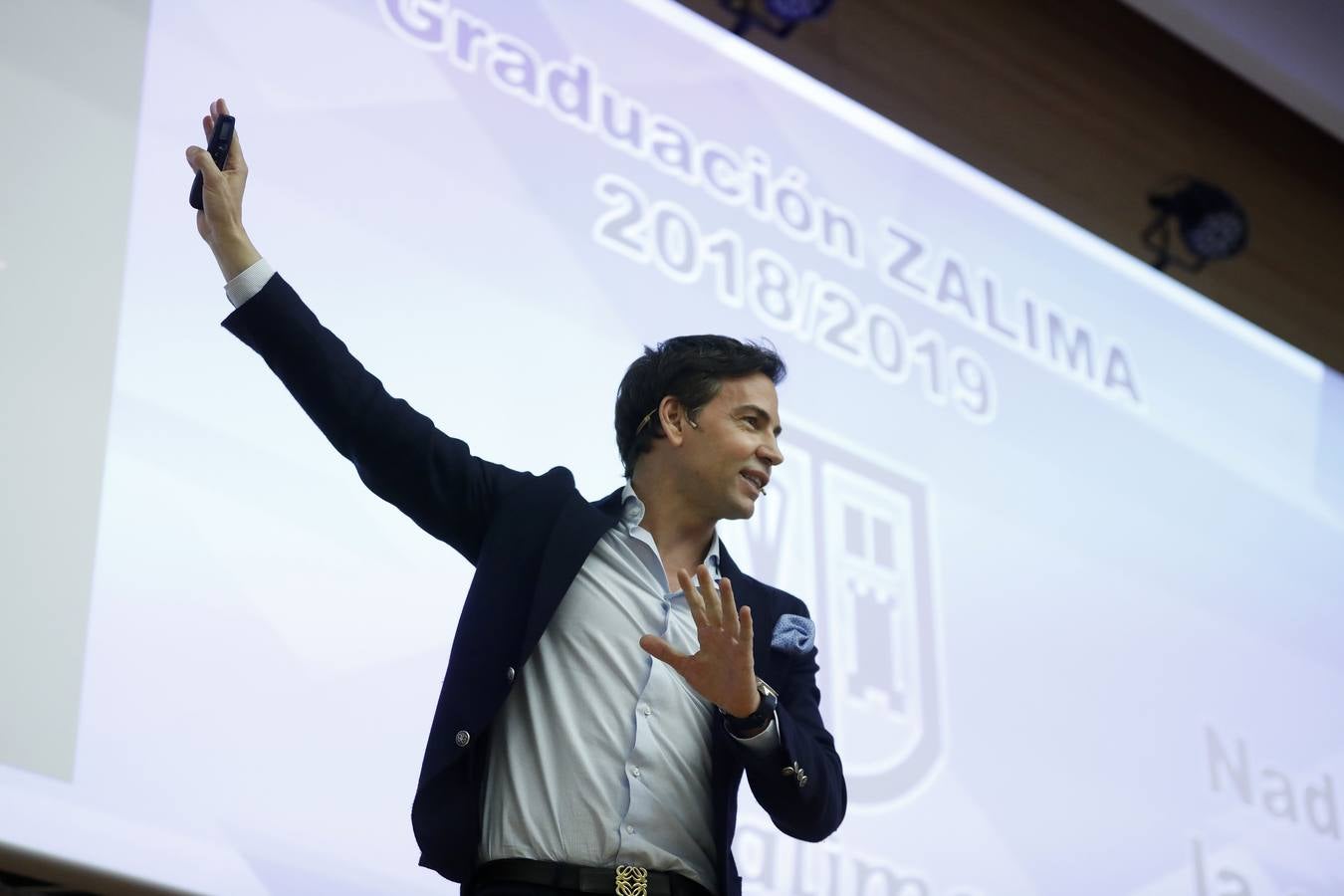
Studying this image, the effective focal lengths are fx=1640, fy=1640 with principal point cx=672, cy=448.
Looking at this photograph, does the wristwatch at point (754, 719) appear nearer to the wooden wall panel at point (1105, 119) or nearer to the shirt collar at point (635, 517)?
the shirt collar at point (635, 517)

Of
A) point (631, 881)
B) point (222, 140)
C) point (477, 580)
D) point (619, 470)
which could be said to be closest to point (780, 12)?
point (619, 470)

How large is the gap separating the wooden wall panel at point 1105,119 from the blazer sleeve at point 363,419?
2.73 metres

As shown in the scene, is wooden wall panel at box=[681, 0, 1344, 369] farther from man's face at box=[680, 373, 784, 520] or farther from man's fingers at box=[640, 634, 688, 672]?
man's fingers at box=[640, 634, 688, 672]

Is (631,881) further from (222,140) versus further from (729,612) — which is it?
(222,140)

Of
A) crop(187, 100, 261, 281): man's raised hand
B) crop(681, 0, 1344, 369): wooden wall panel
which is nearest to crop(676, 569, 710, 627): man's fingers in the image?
crop(187, 100, 261, 281): man's raised hand

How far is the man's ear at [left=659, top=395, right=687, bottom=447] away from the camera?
2.00m

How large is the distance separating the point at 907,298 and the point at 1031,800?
4.00ft

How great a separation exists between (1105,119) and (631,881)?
4.02 metres

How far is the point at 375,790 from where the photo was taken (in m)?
2.62

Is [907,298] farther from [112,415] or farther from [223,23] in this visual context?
[112,415]

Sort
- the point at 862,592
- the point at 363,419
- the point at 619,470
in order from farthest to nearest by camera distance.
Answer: the point at 862,592 → the point at 619,470 → the point at 363,419

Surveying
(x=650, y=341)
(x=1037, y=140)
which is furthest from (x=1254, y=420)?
(x=650, y=341)

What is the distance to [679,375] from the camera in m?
2.04

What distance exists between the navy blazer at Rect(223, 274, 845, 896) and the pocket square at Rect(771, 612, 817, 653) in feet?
0.04
